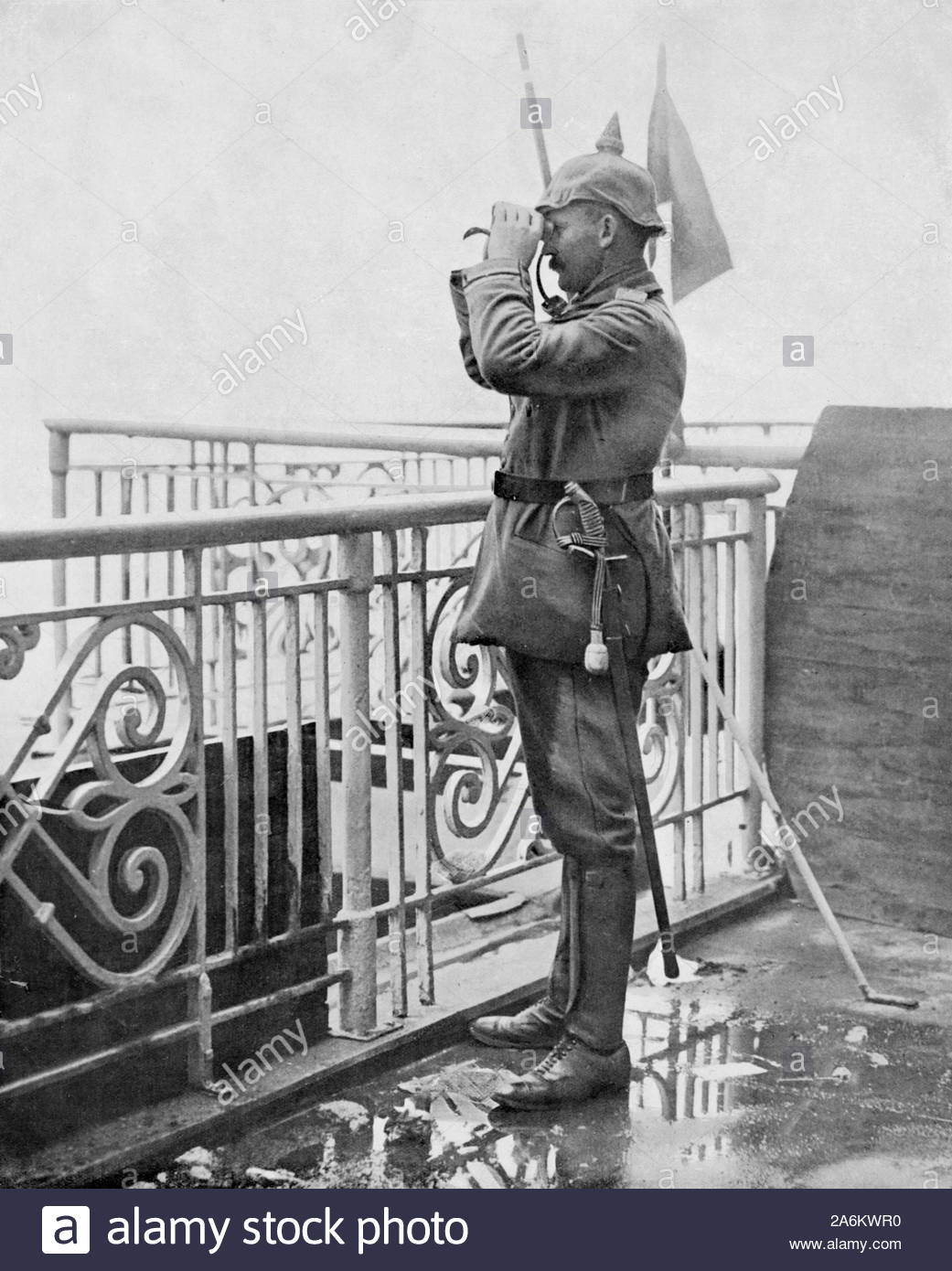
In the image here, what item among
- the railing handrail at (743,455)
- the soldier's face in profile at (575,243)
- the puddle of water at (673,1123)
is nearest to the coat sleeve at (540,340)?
the soldier's face in profile at (575,243)

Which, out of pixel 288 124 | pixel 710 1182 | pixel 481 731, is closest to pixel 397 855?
pixel 481 731

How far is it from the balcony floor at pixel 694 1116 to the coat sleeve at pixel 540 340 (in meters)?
1.63

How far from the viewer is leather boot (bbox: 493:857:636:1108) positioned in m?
3.60

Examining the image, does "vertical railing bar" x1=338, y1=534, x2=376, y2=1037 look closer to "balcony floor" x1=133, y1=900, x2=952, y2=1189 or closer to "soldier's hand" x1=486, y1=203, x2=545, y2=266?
"balcony floor" x1=133, y1=900, x2=952, y2=1189

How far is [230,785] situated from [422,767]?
62 centimetres

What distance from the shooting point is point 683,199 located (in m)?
4.50

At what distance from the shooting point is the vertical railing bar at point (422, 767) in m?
4.01

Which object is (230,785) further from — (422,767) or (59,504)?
(59,504)

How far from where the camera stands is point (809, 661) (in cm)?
523

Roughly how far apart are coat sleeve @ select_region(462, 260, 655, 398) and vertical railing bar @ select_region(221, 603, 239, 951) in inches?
33.0

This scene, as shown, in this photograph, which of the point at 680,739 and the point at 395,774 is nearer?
the point at 395,774

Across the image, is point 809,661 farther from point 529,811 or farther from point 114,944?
point 114,944

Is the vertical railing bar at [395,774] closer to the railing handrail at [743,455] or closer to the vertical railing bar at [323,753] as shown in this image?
the vertical railing bar at [323,753]

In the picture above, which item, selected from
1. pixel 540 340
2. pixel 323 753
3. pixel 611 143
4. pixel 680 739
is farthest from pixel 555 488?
pixel 680 739
